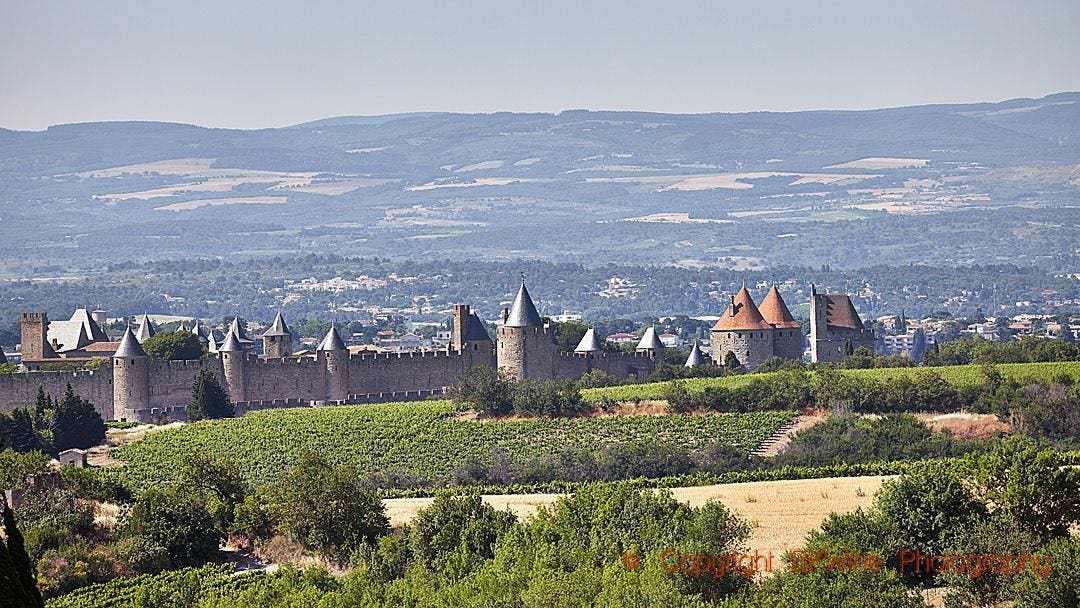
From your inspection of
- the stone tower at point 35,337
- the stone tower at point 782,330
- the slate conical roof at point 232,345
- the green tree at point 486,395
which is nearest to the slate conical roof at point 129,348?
the slate conical roof at point 232,345

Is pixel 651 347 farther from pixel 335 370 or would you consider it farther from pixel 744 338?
pixel 335 370

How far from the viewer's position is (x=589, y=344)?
222 ft

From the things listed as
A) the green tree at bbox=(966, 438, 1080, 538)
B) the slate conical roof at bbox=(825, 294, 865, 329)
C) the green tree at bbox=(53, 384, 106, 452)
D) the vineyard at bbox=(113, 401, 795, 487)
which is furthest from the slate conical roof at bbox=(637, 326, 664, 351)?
the green tree at bbox=(966, 438, 1080, 538)

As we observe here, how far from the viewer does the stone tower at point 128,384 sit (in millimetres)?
62312

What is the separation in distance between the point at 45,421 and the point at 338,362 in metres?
12.1

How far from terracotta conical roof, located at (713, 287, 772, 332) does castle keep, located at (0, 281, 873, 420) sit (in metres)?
0.08

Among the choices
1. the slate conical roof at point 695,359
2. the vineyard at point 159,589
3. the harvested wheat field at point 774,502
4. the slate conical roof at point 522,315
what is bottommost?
the vineyard at point 159,589

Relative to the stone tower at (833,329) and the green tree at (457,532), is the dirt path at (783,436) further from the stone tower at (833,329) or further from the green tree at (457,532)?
the stone tower at (833,329)

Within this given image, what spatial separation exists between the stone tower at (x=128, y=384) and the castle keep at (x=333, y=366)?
1.2 inches

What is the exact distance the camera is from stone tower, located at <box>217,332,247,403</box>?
210ft

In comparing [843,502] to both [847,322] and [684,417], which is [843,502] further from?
→ [847,322]

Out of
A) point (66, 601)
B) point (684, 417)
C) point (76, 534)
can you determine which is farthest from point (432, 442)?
point (66, 601)

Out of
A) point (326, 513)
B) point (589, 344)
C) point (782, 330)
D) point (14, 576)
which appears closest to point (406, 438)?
point (326, 513)

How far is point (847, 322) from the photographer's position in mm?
74125
